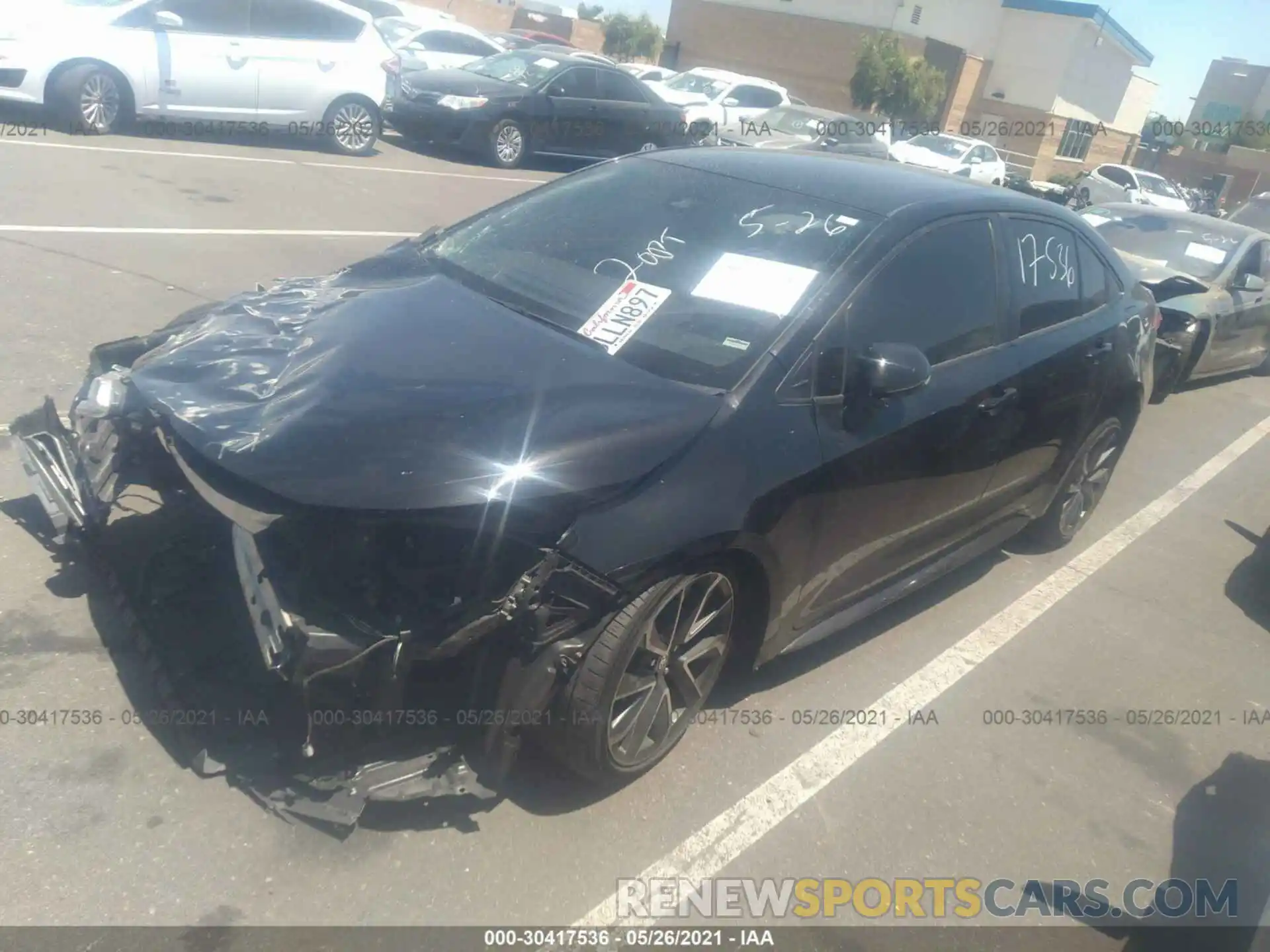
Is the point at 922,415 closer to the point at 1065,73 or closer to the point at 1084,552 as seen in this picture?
the point at 1084,552

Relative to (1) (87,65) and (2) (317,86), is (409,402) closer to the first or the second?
(1) (87,65)

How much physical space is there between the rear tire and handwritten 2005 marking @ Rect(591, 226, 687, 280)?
99.0 inches

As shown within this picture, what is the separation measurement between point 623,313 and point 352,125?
10.9 m

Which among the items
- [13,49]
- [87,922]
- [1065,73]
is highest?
[1065,73]

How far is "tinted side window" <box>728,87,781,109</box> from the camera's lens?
2055 cm

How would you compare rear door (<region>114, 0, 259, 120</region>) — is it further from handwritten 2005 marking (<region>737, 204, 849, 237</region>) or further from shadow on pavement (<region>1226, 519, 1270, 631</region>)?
shadow on pavement (<region>1226, 519, 1270, 631</region>)

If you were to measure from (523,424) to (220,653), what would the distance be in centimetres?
123

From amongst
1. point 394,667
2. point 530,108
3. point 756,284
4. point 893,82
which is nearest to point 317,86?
point 530,108

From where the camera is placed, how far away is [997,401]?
4.05 metres

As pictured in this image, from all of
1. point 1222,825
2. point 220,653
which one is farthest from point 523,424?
point 1222,825

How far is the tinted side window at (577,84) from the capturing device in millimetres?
15211

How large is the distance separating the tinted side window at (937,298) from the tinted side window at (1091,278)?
981 mm

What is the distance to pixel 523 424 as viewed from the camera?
2896mm

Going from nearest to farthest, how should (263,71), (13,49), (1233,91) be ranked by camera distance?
(13,49) < (263,71) < (1233,91)
